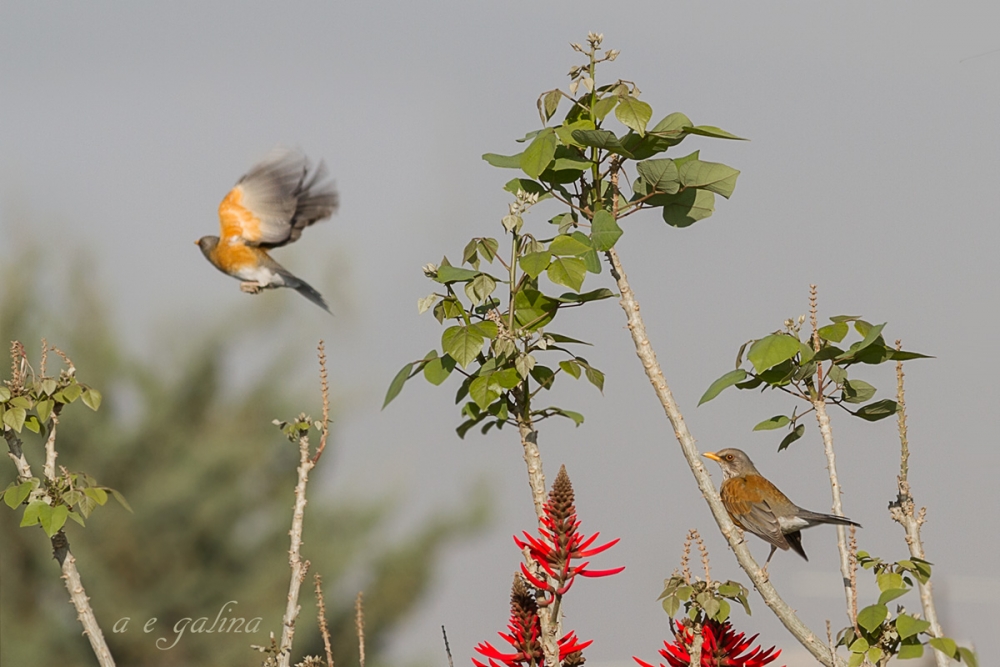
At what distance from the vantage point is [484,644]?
1220mm

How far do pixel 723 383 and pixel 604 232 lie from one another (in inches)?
9.6

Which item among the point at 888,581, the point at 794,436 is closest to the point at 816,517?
the point at 794,436

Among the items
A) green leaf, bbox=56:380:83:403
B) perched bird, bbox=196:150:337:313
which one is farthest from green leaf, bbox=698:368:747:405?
green leaf, bbox=56:380:83:403

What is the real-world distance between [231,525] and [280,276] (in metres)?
4.78

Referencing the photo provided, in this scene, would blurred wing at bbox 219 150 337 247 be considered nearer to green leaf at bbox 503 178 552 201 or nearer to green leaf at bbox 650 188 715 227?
green leaf at bbox 503 178 552 201

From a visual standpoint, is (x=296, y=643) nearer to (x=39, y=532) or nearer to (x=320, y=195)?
(x=39, y=532)

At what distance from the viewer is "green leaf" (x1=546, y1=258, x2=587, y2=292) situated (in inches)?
48.3

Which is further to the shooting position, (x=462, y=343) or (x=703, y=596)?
(x=462, y=343)

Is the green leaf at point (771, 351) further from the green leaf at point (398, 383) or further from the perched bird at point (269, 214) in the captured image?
the perched bird at point (269, 214)

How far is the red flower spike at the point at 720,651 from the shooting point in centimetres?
116

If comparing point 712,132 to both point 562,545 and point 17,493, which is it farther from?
point 17,493

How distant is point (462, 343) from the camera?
128 centimetres

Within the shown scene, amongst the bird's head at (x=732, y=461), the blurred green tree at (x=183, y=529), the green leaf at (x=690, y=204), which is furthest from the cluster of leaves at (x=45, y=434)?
the blurred green tree at (x=183, y=529)

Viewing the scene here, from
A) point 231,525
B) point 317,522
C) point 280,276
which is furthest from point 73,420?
point 280,276
